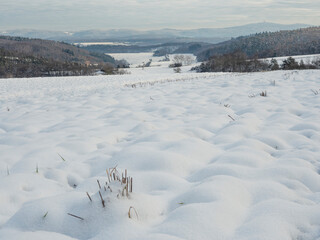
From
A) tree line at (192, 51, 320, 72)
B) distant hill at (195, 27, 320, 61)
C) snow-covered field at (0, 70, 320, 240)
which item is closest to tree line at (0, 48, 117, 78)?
tree line at (192, 51, 320, 72)

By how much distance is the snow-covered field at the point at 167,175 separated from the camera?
1.72m

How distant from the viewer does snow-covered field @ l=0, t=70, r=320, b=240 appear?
1718mm

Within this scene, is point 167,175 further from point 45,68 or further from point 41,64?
point 41,64

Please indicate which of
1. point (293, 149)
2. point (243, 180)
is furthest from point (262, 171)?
point (293, 149)

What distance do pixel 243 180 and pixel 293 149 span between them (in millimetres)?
1222

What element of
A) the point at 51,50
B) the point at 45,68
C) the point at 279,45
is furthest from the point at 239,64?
the point at 51,50

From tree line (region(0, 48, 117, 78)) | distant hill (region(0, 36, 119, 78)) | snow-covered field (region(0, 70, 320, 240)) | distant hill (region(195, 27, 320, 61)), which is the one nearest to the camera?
snow-covered field (region(0, 70, 320, 240))

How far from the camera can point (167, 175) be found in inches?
102

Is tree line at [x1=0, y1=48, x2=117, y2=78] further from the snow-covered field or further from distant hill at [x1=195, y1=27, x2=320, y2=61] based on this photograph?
the snow-covered field

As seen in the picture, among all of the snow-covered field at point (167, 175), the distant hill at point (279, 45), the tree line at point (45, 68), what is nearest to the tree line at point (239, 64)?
the distant hill at point (279, 45)

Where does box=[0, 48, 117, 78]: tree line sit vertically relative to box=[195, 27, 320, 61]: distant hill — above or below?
below

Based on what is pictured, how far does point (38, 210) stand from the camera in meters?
1.86

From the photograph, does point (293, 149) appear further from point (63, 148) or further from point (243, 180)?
point (63, 148)

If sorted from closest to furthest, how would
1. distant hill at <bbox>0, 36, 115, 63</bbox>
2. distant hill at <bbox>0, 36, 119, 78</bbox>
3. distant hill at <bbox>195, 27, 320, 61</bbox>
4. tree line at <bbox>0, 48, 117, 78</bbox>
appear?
tree line at <bbox>0, 48, 117, 78</bbox> < distant hill at <bbox>0, 36, 119, 78</bbox> < distant hill at <bbox>195, 27, 320, 61</bbox> < distant hill at <bbox>0, 36, 115, 63</bbox>
